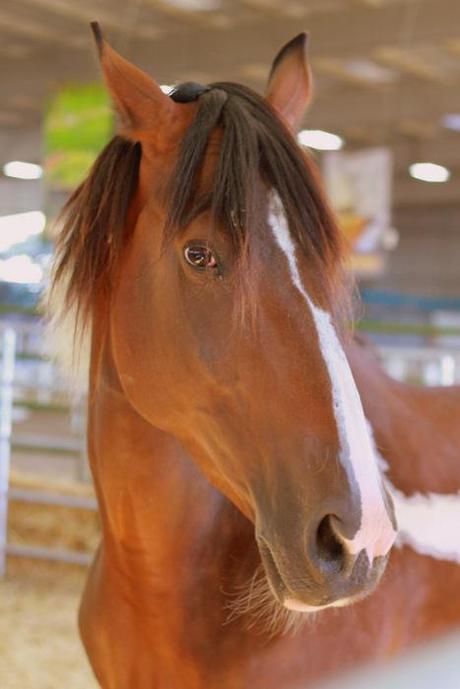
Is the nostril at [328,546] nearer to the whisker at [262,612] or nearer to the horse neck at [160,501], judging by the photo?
the whisker at [262,612]

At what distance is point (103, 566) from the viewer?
2.21m

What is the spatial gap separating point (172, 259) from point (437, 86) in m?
13.4

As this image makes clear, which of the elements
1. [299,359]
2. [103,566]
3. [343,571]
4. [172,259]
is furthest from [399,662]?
[103,566]

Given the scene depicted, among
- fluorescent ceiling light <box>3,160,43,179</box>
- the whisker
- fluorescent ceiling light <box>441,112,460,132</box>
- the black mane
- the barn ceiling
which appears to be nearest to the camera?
the black mane

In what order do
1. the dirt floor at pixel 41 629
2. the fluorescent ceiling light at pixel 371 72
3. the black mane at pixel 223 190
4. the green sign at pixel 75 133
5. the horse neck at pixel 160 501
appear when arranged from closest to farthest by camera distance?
the black mane at pixel 223 190, the horse neck at pixel 160 501, the dirt floor at pixel 41 629, the green sign at pixel 75 133, the fluorescent ceiling light at pixel 371 72

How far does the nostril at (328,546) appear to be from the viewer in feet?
4.89

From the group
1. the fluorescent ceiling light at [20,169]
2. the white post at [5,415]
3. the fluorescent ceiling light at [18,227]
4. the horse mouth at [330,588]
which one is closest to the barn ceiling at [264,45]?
the white post at [5,415]

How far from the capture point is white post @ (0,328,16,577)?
20.9 ft

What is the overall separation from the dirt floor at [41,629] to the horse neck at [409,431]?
236cm

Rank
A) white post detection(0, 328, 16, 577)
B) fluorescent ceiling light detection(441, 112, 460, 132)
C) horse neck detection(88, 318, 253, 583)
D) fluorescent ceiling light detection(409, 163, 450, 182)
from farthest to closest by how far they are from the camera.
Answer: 1. fluorescent ceiling light detection(409, 163, 450, 182)
2. fluorescent ceiling light detection(441, 112, 460, 132)
3. white post detection(0, 328, 16, 577)
4. horse neck detection(88, 318, 253, 583)

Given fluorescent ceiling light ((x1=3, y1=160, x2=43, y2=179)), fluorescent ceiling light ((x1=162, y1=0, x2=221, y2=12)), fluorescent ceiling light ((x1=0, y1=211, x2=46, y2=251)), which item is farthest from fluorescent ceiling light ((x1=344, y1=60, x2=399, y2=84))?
fluorescent ceiling light ((x1=0, y1=211, x2=46, y2=251))

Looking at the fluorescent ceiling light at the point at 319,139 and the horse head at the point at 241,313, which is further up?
the fluorescent ceiling light at the point at 319,139

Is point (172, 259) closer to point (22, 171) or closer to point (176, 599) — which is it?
point (176, 599)

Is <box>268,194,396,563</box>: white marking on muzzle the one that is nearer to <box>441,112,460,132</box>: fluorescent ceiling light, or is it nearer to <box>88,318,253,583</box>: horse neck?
<box>88,318,253,583</box>: horse neck
